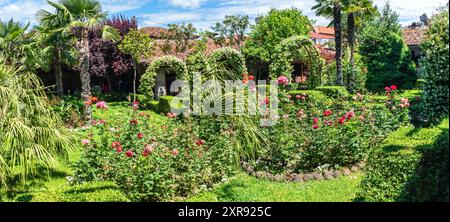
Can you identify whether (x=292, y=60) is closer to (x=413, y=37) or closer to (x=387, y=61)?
(x=387, y=61)

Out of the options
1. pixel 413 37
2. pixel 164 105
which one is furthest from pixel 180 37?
pixel 413 37

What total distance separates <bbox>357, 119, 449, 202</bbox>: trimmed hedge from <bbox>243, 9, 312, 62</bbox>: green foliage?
21.9 meters

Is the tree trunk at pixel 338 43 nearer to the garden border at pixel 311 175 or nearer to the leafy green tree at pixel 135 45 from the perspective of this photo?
the leafy green tree at pixel 135 45

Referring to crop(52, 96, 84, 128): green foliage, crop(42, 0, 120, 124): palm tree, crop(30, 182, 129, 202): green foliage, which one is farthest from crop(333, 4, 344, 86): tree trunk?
crop(30, 182, 129, 202): green foliage

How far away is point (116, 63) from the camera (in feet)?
76.0

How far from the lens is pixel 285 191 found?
24.3 ft

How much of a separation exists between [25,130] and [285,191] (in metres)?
4.26

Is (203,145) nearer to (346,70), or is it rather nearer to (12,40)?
(12,40)

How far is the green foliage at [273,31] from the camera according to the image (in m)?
28.3

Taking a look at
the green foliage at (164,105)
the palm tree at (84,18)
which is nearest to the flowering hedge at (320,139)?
the palm tree at (84,18)

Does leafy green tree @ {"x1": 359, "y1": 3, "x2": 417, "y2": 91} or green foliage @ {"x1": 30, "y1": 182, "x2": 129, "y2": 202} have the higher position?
leafy green tree @ {"x1": 359, "y1": 3, "x2": 417, "y2": 91}

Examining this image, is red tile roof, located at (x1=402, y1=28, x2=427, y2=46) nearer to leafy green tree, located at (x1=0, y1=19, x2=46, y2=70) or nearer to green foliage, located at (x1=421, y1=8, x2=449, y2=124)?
leafy green tree, located at (x1=0, y1=19, x2=46, y2=70)

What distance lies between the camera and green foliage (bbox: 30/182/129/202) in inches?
211
